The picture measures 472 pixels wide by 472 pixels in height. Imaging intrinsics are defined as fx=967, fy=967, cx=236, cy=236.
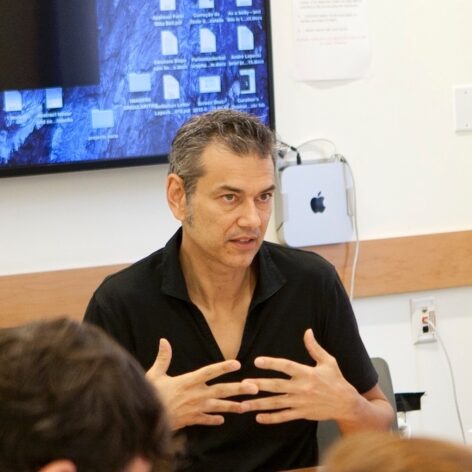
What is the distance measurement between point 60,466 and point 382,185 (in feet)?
7.47

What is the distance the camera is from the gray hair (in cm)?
210

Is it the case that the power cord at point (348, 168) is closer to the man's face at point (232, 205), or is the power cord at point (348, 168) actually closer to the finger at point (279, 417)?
the man's face at point (232, 205)

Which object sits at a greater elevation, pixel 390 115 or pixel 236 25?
pixel 236 25

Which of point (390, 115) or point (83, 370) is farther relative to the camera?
point (390, 115)

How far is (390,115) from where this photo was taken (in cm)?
297

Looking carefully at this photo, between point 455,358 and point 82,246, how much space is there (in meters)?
1.25

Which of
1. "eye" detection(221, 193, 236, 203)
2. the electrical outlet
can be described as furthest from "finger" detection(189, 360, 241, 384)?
the electrical outlet

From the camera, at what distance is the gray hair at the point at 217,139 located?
210 cm

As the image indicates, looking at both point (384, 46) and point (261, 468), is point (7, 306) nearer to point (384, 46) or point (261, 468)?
point (261, 468)

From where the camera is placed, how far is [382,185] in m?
2.98

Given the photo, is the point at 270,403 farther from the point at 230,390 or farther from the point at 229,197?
the point at 229,197

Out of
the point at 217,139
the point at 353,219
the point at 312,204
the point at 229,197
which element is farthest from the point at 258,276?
the point at 353,219

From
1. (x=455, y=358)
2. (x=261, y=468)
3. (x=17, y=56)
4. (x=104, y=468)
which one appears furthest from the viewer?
(x=455, y=358)

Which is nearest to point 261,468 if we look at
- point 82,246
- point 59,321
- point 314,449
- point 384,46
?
point 314,449
